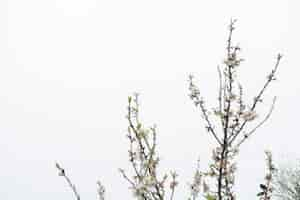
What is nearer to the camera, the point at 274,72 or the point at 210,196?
the point at 210,196

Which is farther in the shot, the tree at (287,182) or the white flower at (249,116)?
the tree at (287,182)

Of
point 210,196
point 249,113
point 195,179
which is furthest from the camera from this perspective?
point 195,179

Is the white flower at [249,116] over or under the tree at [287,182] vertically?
over

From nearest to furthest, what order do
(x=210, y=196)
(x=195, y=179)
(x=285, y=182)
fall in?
1. (x=210, y=196)
2. (x=195, y=179)
3. (x=285, y=182)

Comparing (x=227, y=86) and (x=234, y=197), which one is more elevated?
(x=227, y=86)

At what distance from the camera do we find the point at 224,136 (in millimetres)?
2154

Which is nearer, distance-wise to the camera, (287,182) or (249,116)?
(249,116)

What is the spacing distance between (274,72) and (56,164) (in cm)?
116

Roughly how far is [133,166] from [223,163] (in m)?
0.42

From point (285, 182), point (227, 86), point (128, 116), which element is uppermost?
point (227, 86)

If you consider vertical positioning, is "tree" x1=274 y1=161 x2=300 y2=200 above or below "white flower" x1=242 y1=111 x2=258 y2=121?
below

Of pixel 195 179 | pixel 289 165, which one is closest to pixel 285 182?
pixel 289 165

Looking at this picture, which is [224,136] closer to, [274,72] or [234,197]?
[234,197]

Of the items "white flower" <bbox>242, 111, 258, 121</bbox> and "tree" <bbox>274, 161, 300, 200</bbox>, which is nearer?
"white flower" <bbox>242, 111, 258, 121</bbox>
